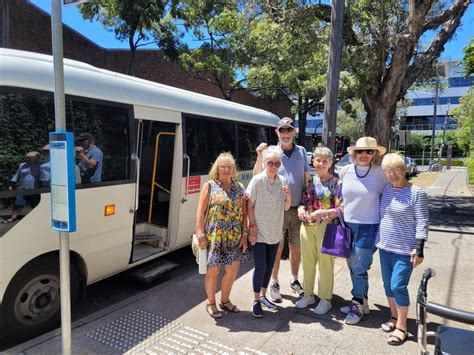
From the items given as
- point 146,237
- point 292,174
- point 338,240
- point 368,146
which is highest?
point 368,146

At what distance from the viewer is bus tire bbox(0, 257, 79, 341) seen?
3.38 meters

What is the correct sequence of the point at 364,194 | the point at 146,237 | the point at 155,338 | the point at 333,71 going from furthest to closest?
1. the point at 333,71
2. the point at 146,237
3. the point at 364,194
4. the point at 155,338

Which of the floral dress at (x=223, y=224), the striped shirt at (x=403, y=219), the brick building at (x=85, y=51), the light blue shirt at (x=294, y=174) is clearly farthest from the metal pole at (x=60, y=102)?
the brick building at (x=85, y=51)

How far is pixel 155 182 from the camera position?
5719mm

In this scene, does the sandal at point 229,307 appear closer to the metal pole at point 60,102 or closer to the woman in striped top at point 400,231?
the woman in striped top at point 400,231

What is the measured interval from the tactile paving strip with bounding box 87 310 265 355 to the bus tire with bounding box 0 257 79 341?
1.55ft

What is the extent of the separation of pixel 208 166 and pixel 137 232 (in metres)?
1.48

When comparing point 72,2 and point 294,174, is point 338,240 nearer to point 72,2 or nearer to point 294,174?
point 294,174

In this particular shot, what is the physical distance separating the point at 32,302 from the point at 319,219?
291cm

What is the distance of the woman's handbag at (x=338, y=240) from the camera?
151 inches

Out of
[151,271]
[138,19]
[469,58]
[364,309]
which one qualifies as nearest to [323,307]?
[364,309]

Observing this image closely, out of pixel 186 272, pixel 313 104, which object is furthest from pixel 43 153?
pixel 313 104

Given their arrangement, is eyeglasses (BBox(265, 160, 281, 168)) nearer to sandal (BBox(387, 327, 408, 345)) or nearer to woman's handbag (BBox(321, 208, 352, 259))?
woman's handbag (BBox(321, 208, 352, 259))

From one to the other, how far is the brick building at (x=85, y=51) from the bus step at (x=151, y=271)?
41.9 ft
